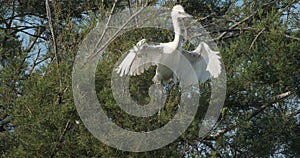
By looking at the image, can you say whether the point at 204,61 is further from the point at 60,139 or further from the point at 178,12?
the point at 60,139

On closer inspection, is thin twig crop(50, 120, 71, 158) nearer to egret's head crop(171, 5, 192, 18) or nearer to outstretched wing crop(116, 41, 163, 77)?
outstretched wing crop(116, 41, 163, 77)

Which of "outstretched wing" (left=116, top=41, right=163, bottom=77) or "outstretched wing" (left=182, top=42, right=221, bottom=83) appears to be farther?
"outstretched wing" (left=182, top=42, right=221, bottom=83)

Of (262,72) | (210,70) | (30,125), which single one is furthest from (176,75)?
(30,125)

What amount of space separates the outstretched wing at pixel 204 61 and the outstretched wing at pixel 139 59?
0.15 meters

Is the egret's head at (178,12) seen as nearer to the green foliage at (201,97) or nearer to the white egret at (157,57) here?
the white egret at (157,57)

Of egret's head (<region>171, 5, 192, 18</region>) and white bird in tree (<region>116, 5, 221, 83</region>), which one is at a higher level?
egret's head (<region>171, 5, 192, 18</region>)

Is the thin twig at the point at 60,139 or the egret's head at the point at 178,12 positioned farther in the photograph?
the egret's head at the point at 178,12

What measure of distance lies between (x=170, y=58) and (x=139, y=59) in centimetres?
16

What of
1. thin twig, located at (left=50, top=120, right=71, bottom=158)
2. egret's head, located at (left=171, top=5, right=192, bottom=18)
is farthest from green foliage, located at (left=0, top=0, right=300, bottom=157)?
egret's head, located at (left=171, top=5, right=192, bottom=18)

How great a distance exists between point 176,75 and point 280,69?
0.54 m

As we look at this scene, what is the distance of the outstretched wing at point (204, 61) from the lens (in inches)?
130

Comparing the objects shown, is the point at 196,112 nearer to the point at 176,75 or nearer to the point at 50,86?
the point at 176,75

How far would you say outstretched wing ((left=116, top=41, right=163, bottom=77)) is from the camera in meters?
3.10

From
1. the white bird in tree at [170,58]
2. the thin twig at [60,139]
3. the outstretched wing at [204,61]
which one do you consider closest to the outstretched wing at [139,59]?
the white bird in tree at [170,58]
